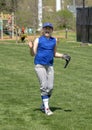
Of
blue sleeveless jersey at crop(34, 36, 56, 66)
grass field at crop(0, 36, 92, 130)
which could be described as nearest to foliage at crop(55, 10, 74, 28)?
grass field at crop(0, 36, 92, 130)

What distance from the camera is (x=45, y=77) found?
1038cm

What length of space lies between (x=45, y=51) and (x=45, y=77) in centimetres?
52

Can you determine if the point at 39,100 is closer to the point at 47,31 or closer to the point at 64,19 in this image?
the point at 47,31

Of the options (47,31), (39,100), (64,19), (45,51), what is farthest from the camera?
(64,19)

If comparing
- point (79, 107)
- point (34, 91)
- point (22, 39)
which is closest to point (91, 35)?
point (22, 39)

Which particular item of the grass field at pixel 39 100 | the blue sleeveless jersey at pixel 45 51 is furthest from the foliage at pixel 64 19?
the blue sleeveless jersey at pixel 45 51

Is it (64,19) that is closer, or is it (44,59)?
(44,59)

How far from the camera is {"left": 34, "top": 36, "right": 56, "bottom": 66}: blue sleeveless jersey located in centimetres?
1036

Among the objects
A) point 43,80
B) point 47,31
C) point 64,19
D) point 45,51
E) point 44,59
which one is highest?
point 47,31

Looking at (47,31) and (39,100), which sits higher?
(47,31)

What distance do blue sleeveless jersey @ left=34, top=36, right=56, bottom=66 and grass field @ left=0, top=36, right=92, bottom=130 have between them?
1.09 meters

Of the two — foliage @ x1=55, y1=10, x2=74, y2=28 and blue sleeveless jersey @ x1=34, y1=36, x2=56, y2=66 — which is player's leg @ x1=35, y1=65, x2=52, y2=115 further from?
foliage @ x1=55, y1=10, x2=74, y2=28

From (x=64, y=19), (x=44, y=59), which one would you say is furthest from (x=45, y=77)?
(x=64, y=19)

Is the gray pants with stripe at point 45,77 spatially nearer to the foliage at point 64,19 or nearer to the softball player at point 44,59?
the softball player at point 44,59
